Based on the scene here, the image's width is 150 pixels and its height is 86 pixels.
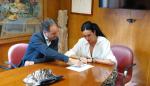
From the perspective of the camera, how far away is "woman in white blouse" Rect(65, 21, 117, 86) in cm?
272

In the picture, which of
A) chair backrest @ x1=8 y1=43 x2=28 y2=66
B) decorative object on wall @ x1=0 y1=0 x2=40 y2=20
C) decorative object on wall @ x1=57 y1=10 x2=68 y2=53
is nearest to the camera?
chair backrest @ x1=8 y1=43 x2=28 y2=66

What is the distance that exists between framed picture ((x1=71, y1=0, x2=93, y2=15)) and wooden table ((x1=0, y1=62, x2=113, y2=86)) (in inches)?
62.1

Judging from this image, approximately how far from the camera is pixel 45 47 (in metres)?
2.53

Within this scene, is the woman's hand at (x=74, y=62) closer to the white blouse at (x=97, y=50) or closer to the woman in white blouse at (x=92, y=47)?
the woman in white blouse at (x=92, y=47)

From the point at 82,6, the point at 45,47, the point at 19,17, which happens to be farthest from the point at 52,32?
the point at 82,6

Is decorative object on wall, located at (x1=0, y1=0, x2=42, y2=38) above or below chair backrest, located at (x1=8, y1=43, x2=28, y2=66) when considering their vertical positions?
above

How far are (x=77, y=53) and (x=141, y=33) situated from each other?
103 cm

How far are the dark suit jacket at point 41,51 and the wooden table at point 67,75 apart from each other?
0.10m

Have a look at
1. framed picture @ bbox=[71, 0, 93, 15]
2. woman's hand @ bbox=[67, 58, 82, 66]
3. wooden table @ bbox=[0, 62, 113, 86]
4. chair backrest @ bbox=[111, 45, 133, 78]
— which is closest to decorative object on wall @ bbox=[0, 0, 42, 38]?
framed picture @ bbox=[71, 0, 93, 15]

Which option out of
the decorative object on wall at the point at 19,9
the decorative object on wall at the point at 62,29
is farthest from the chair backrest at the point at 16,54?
the decorative object on wall at the point at 62,29

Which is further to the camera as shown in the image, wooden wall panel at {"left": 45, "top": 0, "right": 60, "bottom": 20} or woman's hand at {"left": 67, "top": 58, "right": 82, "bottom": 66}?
wooden wall panel at {"left": 45, "top": 0, "right": 60, "bottom": 20}

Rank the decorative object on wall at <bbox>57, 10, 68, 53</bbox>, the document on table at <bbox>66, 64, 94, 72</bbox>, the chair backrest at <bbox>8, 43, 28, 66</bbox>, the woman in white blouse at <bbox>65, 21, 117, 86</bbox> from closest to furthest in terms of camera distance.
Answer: the document on table at <bbox>66, 64, 94, 72</bbox>, the woman in white blouse at <bbox>65, 21, 117, 86</bbox>, the chair backrest at <bbox>8, 43, 28, 66</bbox>, the decorative object on wall at <bbox>57, 10, 68, 53</bbox>

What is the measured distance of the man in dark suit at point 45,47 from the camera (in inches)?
99.2

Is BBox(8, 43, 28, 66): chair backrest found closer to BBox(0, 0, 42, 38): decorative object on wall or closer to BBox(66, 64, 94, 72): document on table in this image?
BBox(0, 0, 42, 38): decorative object on wall
